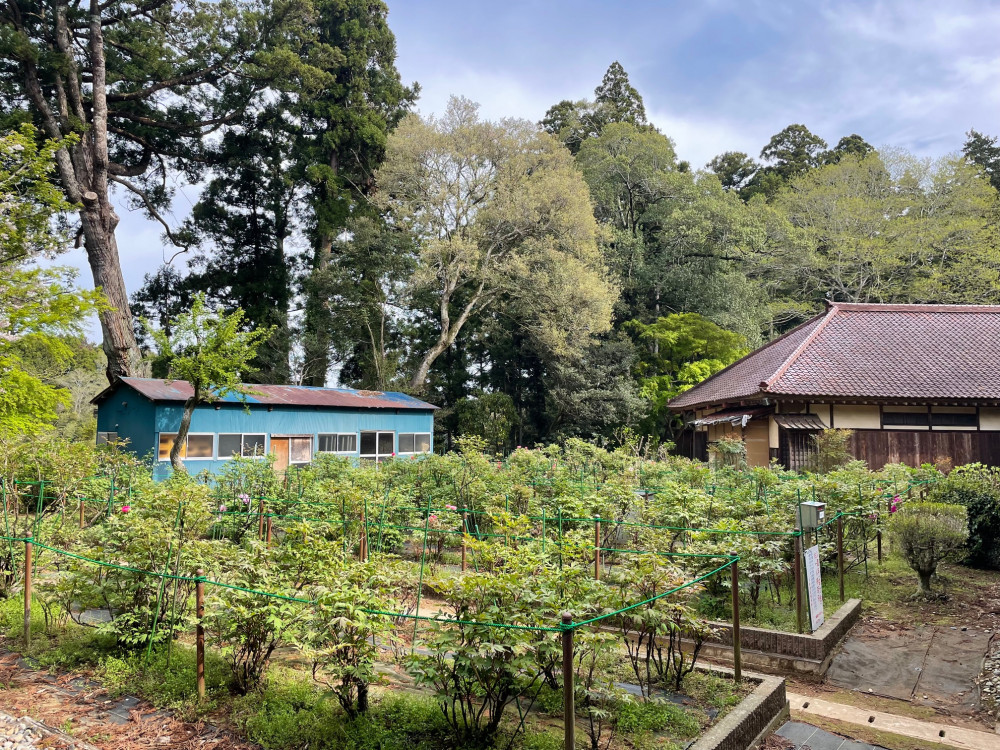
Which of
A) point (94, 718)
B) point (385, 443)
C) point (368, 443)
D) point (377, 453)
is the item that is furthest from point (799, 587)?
point (385, 443)

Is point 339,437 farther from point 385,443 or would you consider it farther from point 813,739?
point 813,739

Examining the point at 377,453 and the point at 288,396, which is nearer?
the point at 288,396

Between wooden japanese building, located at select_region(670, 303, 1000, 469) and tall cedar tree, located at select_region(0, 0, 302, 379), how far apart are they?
801 inches

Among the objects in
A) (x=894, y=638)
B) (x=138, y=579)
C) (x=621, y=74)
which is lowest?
(x=894, y=638)

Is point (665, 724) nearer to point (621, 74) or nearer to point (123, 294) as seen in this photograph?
point (123, 294)

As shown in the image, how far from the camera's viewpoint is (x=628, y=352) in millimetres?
28125

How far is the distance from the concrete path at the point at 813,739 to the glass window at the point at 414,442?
57.2ft

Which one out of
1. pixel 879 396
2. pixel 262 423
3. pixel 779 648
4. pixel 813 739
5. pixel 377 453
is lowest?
pixel 813 739

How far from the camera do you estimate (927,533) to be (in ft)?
23.5

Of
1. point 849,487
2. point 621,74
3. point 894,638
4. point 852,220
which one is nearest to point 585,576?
point 894,638

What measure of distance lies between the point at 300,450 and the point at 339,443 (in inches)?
53.3

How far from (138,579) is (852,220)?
111 feet

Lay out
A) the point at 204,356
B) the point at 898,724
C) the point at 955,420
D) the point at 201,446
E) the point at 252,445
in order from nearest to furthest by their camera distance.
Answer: the point at 898,724
the point at 204,356
the point at 201,446
the point at 955,420
the point at 252,445

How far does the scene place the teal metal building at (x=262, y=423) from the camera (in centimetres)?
1547
